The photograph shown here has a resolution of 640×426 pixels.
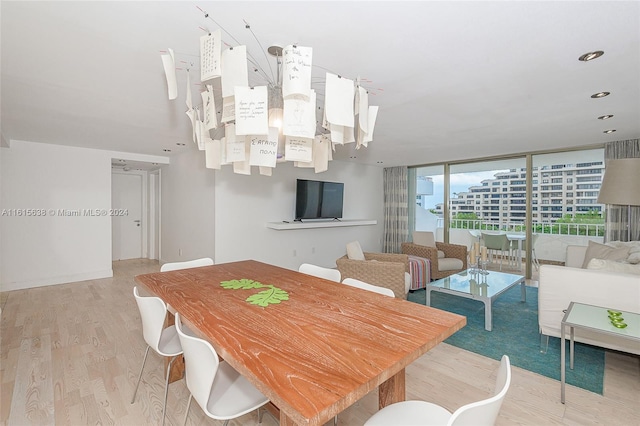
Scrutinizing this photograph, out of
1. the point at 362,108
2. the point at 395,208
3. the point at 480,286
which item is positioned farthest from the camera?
the point at 395,208

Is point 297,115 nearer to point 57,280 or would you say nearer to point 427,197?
point 57,280

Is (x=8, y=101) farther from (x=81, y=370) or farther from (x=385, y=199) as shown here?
(x=385, y=199)

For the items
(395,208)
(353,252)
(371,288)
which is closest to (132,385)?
(371,288)

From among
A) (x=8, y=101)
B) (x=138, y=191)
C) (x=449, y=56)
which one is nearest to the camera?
(x=449, y=56)

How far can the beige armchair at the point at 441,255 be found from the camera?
4.60 meters

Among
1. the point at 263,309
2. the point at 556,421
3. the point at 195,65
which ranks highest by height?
the point at 195,65

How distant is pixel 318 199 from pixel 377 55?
12.9 ft

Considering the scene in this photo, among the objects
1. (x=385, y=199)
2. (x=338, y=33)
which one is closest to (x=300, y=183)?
(x=385, y=199)

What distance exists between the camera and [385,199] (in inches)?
292

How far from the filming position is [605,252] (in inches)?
132

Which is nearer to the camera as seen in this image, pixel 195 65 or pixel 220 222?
pixel 195 65

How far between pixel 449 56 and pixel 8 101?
151 inches

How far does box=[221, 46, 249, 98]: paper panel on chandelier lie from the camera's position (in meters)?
1.44

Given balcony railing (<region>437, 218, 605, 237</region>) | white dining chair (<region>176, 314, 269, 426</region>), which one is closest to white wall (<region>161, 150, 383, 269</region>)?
balcony railing (<region>437, 218, 605, 237</region>)
